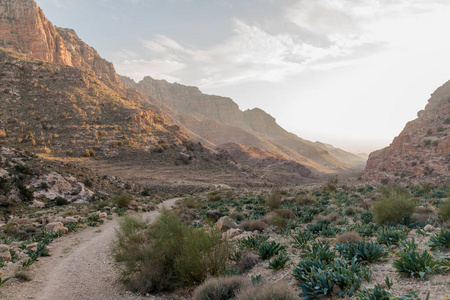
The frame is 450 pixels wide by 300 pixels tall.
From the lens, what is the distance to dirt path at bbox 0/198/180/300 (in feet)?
20.3

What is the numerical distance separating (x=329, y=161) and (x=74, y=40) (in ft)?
396

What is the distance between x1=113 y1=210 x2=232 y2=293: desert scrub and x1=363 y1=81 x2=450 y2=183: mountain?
108ft

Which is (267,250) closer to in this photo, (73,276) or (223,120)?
(73,276)

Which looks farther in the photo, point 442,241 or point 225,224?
point 225,224

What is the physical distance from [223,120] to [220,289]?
571 ft

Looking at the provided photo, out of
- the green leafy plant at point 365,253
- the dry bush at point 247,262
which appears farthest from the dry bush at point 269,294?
the dry bush at point 247,262

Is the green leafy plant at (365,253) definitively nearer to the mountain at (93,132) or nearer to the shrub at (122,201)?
the shrub at (122,201)

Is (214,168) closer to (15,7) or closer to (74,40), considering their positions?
(15,7)

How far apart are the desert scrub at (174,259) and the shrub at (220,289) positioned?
3.25ft

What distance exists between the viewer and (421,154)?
38031mm

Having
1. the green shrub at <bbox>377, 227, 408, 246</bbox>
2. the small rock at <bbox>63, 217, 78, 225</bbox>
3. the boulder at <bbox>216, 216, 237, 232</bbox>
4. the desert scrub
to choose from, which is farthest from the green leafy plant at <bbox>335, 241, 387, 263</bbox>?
the small rock at <bbox>63, 217, 78, 225</bbox>

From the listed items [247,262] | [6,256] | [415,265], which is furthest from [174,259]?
[6,256]

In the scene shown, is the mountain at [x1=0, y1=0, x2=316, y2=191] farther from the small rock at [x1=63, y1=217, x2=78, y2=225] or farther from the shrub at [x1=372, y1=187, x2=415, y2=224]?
the shrub at [x1=372, y1=187, x2=415, y2=224]

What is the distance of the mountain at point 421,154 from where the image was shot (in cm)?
3322
